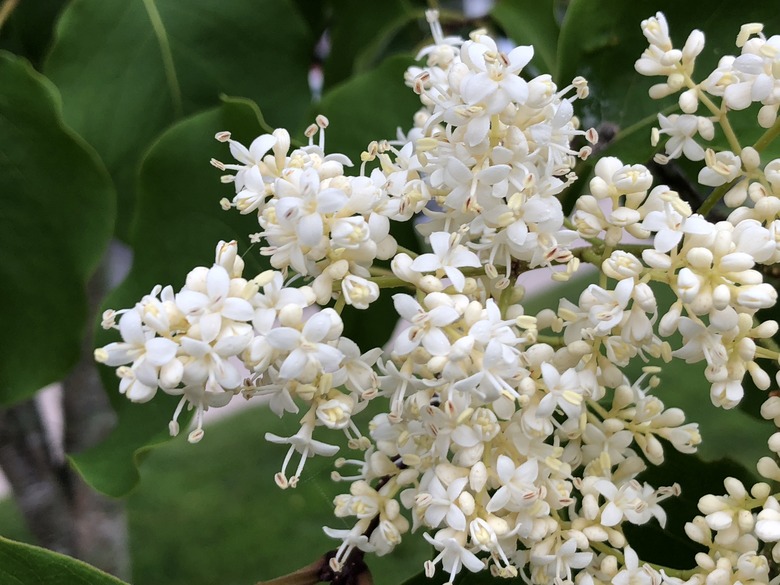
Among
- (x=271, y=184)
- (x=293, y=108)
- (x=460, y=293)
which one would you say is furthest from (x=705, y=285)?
(x=293, y=108)

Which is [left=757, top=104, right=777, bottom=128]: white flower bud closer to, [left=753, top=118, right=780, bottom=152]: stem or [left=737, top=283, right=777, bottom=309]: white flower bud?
[left=753, top=118, right=780, bottom=152]: stem

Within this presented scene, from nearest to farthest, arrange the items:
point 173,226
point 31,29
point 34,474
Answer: point 173,226 → point 31,29 → point 34,474

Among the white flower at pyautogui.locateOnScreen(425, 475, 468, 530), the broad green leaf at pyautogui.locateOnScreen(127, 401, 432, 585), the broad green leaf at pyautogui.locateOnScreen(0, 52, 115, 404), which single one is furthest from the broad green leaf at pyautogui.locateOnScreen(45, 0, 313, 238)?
the broad green leaf at pyautogui.locateOnScreen(127, 401, 432, 585)

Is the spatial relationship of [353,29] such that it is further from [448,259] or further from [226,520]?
[226,520]

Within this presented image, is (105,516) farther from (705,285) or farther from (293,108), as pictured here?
(705,285)

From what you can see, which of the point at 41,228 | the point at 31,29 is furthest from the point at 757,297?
the point at 31,29
